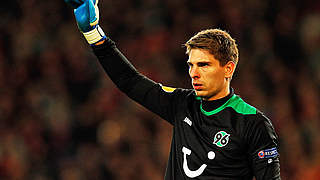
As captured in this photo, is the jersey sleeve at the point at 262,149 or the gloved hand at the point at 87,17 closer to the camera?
the jersey sleeve at the point at 262,149

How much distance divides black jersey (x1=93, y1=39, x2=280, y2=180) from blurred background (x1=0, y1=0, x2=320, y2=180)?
3027 millimetres

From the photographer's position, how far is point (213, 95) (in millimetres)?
2715

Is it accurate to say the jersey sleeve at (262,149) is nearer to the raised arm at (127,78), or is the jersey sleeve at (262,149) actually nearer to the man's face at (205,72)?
the man's face at (205,72)

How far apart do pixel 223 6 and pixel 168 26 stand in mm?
774

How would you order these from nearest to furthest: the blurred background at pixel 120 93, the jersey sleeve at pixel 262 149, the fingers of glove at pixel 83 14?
the jersey sleeve at pixel 262 149, the fingers of glove at pixel 83 14, the blurred background at pixel 120 93

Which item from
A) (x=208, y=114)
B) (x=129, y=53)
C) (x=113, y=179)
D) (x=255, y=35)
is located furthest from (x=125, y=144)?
(x=208, y=114)

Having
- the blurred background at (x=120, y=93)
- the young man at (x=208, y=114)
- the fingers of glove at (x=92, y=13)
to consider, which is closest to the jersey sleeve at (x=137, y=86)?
the young man at (x=208, y=114)

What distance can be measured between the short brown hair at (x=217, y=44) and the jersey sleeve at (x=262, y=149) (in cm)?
33

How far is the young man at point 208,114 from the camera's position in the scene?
2.58 metres

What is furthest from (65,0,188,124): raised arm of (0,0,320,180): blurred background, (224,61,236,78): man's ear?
(0,0,320,180): blurred background

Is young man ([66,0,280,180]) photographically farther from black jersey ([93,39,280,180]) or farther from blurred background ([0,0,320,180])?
blurred background ([0,0,320,180])

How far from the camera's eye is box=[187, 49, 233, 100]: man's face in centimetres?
265

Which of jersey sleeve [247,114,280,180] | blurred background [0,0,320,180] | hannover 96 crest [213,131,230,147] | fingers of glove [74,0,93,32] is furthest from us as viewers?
blurred background [0,0,320,180]

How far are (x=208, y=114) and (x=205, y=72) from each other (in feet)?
0.77
